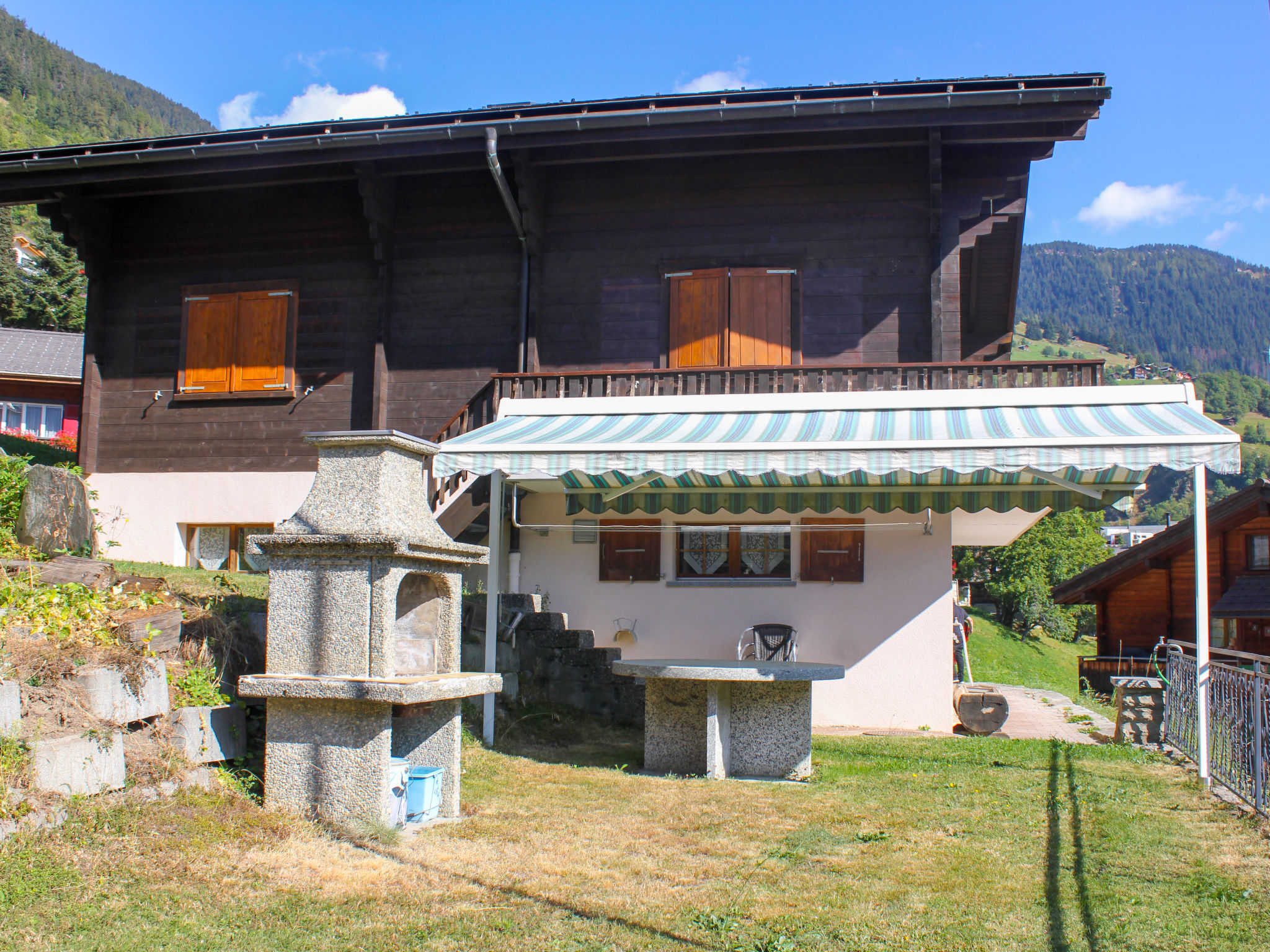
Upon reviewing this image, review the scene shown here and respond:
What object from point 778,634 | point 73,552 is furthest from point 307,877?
point 778,634

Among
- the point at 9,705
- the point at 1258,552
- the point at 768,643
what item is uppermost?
the point at 1258,552

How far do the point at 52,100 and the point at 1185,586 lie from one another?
9587 centimetres

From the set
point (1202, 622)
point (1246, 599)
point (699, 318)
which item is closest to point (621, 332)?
point (699, 318)

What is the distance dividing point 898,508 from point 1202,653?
3738 mm

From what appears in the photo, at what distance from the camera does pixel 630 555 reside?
1190 centimetres

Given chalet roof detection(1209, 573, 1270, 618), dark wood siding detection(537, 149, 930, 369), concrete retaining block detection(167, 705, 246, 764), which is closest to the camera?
concrete retaining block detection(167, 705, 246, 764)

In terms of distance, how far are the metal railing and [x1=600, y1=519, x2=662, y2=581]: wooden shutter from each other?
5190mm

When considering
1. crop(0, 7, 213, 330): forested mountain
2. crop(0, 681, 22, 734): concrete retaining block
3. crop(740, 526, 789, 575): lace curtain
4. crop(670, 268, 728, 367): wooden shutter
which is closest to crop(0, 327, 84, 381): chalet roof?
crop(0, 7, 213, 330): forested mountain

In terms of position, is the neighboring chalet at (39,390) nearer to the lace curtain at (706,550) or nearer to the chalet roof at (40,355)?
the chalet roof at (40,355)

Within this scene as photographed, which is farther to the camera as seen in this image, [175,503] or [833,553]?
[175,503]

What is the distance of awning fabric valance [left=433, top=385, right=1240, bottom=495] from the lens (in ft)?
25.8

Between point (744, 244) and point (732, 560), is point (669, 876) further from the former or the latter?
point (744, 244)

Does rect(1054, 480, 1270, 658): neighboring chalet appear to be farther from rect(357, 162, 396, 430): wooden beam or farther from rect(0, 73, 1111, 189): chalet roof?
rect(357, 162, 396, 430): wooden beam

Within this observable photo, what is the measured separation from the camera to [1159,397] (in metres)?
9.85
